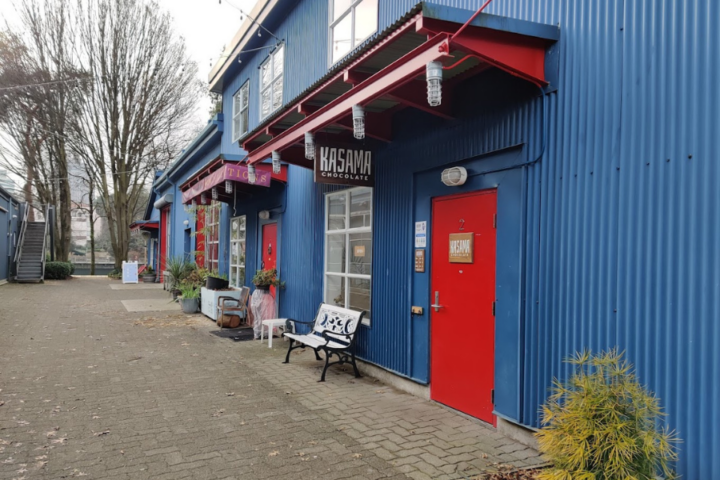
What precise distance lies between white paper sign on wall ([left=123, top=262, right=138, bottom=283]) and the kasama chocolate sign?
21266 millimetres

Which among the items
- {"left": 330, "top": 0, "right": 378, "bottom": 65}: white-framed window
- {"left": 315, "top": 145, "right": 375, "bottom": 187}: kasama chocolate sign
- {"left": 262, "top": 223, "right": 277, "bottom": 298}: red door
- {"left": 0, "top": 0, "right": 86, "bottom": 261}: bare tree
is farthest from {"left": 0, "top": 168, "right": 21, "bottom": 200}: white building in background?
{"left": 315, "top": 145, "right": 375, "bottom": 187}: kasama chocolate sign

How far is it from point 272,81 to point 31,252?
19.9 metres

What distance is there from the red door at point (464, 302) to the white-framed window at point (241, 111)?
846 cm

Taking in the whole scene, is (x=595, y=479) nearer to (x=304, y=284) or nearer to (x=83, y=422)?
(x=83, y=422)

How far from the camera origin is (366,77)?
5066 mm

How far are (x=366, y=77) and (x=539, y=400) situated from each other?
3499mm

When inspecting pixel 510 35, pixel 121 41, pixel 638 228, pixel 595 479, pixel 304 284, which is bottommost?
pixel 595 479

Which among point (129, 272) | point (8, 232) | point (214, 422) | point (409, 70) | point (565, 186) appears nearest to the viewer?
point (565, 186)

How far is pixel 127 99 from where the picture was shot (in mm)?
26750

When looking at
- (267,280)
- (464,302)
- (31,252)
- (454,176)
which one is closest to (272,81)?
(267,280)

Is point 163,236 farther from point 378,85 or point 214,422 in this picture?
point 378,85

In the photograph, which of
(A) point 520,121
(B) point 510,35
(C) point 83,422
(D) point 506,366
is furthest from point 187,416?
(B) point 510,35

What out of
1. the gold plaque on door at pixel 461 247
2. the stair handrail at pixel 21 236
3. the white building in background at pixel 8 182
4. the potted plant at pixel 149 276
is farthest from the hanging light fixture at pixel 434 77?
the white building in background at pixel 8 182

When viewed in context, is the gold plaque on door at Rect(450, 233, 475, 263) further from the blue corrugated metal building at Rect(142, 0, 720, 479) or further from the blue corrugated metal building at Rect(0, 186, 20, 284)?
the blue corrugated metal building at Rect(0, 186, 20, 284)
